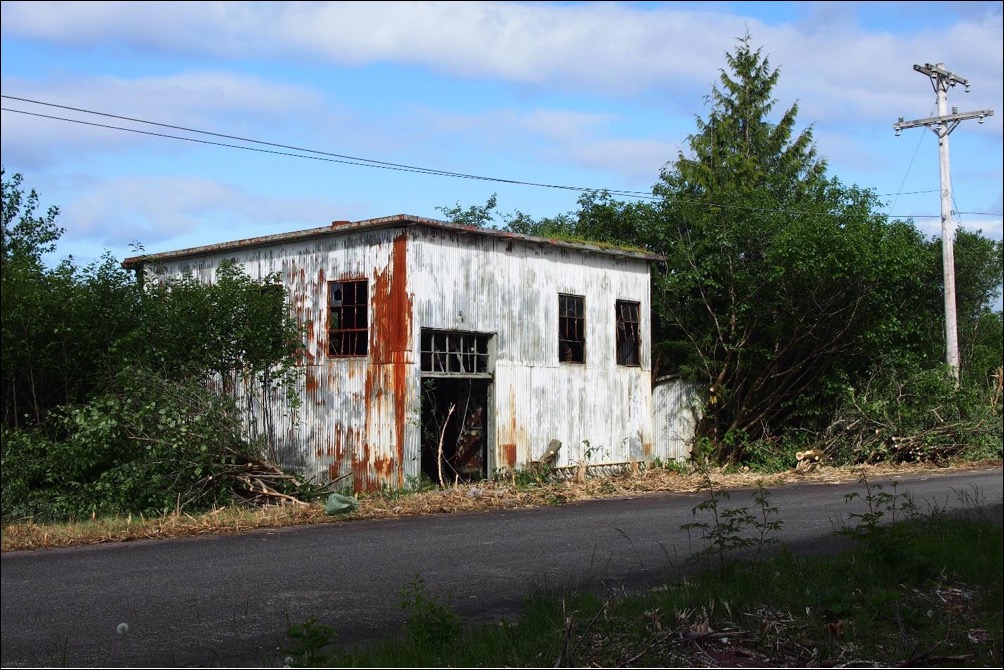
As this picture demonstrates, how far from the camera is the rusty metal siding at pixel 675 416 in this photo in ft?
76.2

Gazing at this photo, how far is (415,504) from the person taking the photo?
15.1m

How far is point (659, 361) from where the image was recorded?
24203 millimetres

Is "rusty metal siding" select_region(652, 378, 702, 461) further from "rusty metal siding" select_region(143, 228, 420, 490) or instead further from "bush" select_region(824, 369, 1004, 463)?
"rusty metal siding" select_region(143, 228, 420, 490)

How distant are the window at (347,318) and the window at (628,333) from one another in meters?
6.29

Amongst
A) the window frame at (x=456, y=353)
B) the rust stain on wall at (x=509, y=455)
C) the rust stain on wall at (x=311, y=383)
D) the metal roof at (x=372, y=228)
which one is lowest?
the rust stain on wall at (x=509, y=455)

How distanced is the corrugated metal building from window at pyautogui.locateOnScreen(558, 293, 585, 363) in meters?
0.03

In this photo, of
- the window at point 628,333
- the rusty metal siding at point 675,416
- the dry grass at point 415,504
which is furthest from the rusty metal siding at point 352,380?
the rusty metal siding at point 675,416

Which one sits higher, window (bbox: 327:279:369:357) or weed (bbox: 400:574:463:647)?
window (bbox: 327:279:369:357)

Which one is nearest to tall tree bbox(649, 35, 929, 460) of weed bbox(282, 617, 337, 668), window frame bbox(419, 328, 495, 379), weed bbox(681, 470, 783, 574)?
window frame bbox(419, 328, 495, 379)

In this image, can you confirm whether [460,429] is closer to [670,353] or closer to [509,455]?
[509,455]

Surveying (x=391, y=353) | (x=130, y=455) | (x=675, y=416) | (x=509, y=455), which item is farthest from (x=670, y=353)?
(x=130, y=455)

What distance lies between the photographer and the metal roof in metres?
17.5

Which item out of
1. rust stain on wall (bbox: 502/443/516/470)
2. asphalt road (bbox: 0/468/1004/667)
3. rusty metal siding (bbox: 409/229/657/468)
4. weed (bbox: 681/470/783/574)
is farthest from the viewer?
rust stain on wall (bbox: 502/443/516/470)

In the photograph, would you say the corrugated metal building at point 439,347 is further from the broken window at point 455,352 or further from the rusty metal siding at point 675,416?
the rusty metal siding at point 675,416
